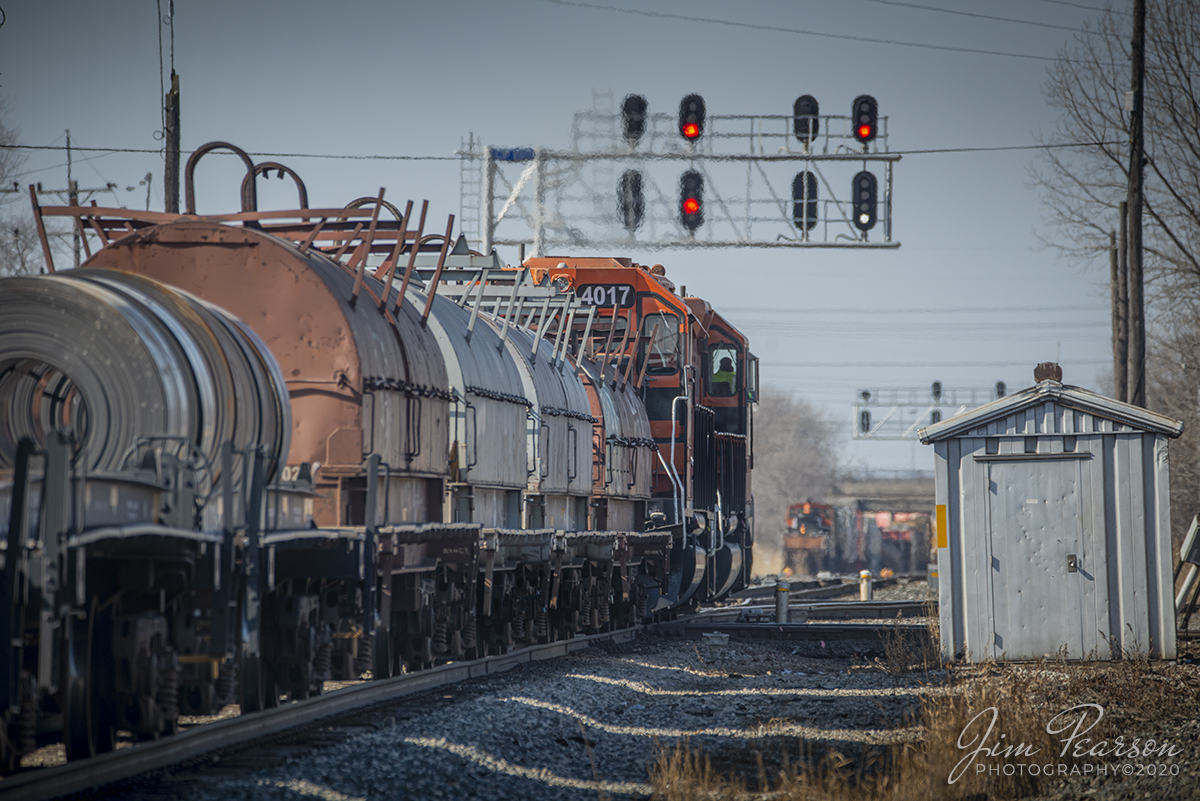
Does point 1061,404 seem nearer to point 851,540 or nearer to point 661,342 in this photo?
point 661,342

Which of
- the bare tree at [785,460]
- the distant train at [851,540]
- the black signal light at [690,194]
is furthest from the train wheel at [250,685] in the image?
the bare tree at [785,460]

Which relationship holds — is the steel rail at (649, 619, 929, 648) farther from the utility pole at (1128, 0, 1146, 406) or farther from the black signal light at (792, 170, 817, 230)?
the black signal light at (792, 170, 817, 230)

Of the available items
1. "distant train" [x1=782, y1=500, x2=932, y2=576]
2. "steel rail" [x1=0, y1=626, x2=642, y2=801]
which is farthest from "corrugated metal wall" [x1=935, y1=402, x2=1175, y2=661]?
"distant train" [x1=782, y1=500, x2=932, y2=576]

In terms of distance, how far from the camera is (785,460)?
12212 cm

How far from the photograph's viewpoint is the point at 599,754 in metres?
8.51

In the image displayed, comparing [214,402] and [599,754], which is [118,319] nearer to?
[214,402]

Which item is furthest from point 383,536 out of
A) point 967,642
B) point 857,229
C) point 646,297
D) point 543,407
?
point 857,229

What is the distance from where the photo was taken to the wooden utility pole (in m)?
19.8

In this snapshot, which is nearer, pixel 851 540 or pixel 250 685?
pixel 250 685

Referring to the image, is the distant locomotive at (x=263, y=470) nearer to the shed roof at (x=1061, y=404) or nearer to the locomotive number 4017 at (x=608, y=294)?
the locomotive number 4017 at (x=608, y=294)

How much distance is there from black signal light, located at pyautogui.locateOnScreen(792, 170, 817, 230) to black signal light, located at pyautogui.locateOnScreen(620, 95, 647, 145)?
2.96 meters

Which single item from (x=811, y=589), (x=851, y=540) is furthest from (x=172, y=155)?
(x=851, y=540)

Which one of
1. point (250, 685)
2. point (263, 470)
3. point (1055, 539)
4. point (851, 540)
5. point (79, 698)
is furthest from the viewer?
point (851, 540)

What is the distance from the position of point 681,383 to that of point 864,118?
237 inches
